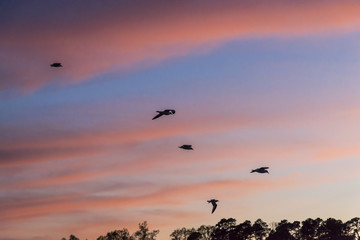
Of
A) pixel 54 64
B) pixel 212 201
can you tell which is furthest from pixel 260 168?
pixel 54 64

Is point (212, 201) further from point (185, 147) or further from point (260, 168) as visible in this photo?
point (185, 147)

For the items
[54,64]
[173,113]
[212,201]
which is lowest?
[212,201]

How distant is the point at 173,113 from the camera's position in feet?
208

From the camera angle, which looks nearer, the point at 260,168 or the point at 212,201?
the point at 260,168

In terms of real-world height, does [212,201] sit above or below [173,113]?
below

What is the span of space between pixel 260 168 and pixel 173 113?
1273 centimetres

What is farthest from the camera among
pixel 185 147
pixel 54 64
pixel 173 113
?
pixel 54 64

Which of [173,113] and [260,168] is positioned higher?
[173,113]

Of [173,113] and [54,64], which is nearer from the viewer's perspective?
[173,113]

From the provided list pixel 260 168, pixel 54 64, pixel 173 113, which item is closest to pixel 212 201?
pixel 260 168

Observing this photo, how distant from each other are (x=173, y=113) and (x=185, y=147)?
223 inches

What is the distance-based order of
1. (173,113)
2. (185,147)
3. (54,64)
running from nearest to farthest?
1. (185,147)
2. (173,113)
3. (54,64)

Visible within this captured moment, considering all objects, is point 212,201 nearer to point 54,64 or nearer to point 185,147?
point 185,147

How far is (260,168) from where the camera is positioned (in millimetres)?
67500
